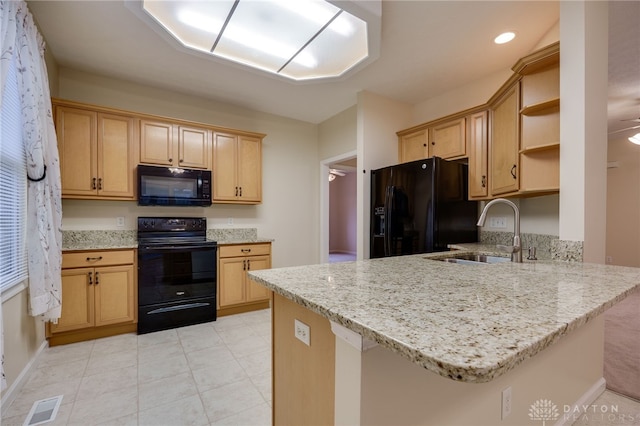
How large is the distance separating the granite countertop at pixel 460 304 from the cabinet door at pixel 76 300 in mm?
2271

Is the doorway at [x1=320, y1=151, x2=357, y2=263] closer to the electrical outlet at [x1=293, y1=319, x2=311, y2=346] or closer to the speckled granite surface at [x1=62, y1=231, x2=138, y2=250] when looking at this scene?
the speckled granite surface at [x1=62, y1=231, x2=138, y2=250]

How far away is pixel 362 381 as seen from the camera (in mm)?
761

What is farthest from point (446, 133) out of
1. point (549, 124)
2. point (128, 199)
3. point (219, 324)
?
point (128, 199)

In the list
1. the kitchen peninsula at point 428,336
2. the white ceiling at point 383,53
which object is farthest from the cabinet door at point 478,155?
the kitchen peninsula at point 428,336

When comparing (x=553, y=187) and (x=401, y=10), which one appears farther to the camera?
(x=401, y=10)

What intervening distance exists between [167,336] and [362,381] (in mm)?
2626

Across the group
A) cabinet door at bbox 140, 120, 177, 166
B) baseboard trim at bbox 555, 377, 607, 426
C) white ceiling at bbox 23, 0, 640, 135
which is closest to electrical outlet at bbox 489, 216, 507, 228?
baseboard trim at bbox 555, 377, 607, 426

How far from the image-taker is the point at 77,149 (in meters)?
2.70

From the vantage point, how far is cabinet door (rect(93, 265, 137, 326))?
262cm

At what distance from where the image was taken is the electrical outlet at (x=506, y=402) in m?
1.16

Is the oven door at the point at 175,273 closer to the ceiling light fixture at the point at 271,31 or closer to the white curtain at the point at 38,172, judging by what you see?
the white curtain at the point at 38,172

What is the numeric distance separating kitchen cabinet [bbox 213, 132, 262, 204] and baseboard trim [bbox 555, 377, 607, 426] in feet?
10.8

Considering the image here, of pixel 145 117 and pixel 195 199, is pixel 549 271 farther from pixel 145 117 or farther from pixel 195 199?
pixel 145 117

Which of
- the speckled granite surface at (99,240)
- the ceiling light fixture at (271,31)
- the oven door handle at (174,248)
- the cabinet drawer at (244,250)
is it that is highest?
the ceiling light fixture at (271,31)
